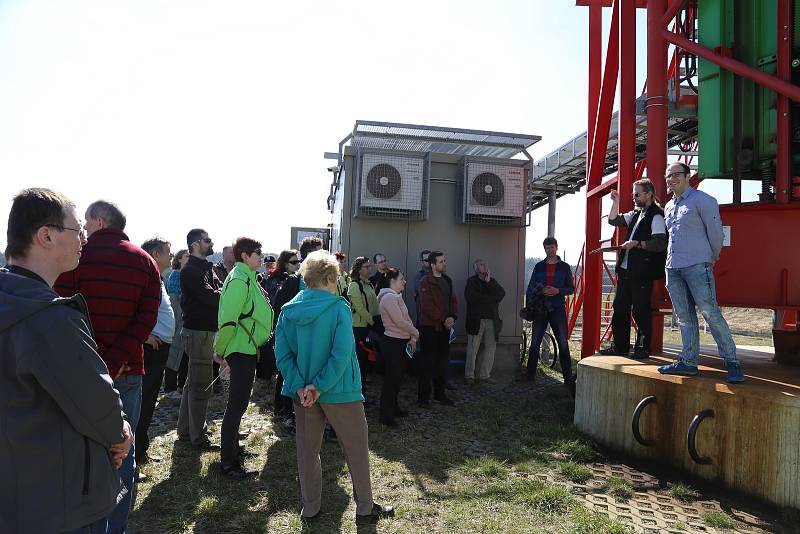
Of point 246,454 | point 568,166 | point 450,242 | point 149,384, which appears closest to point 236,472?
point 246,454

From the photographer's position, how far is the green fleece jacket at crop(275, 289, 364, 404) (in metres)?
3.35

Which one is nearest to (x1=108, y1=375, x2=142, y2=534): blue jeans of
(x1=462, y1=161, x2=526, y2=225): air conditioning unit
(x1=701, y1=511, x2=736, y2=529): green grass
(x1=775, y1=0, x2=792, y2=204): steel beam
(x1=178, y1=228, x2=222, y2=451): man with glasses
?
(x1=178, y1=228, x2=222, y2=451): man with glasses

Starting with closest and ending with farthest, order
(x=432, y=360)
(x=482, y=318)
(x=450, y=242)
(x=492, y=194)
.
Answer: (x=432, y=360) < (x=482, y=318) < (x=492, y=194) < (x=450, y=242)

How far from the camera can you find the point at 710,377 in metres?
4.40

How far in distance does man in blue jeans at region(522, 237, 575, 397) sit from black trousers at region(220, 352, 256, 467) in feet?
15.5

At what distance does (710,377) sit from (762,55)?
3107mm

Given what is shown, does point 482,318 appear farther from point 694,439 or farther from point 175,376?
point 175,376

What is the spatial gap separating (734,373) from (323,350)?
315cm

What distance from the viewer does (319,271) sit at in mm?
3479

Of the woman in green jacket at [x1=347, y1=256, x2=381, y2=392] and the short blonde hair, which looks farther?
the woman in green jacket at [x1=347, y1=256, x2=381, y2=392]

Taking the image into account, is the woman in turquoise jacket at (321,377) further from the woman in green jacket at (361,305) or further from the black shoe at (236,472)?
the woman in green jacket at (361,305)

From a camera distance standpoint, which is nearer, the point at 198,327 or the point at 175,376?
the point at 198,327

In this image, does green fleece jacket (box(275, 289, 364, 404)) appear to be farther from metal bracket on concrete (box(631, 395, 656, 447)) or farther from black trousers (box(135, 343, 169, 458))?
metal bracket on concrete (box(631, 395, 656, 447))

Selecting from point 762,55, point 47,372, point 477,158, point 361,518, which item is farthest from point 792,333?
point 47,372
